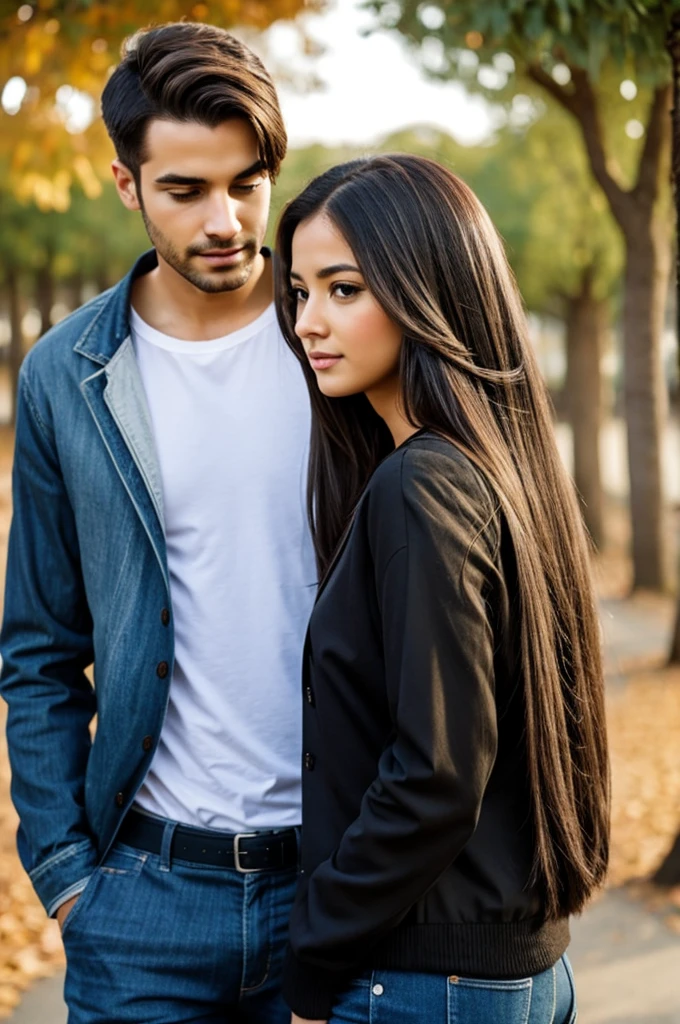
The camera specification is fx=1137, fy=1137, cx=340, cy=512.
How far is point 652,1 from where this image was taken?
→ 12.5 ft

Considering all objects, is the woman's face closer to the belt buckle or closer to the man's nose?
the man's nose

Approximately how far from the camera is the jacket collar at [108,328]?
2.44 metres

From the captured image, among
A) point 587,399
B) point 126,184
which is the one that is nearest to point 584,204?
point 587,399

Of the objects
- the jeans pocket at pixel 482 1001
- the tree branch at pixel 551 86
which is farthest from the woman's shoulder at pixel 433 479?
the tree branch at pixel 551 86

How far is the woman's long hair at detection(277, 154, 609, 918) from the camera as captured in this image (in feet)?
6.06

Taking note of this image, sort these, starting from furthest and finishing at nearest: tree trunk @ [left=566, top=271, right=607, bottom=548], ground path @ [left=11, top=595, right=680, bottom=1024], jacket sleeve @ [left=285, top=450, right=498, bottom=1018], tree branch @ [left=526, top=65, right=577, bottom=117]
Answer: tree trunk @ [left=566, top=271, right=607, bottom=548] < tree branch @ [left=526, top=65, right=577, bottom=117] < ground path @ [left=11, top=595, right=680, bottom=1024] < jacket sleeve @ [left=285, top=450, right=498, bottom=1018]

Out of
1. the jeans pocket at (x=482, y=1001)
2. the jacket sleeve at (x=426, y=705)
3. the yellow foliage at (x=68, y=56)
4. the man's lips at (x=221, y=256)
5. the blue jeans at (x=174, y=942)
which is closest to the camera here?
the jacket sleeve at (x=426, y=705)

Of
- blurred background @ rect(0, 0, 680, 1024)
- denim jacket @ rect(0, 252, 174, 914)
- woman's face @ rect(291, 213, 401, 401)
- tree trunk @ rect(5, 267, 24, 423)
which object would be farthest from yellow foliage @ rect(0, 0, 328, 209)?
tree trunk @ rect(5, 267, 24, 423)

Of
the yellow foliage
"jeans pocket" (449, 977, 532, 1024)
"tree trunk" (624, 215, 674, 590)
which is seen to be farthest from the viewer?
"tree trunk" (624, 215, 674, 590)

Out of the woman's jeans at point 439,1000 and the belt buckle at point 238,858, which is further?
the belt buckle at point 238,858

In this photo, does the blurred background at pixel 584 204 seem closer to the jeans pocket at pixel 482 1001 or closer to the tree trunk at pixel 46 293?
the jeans pocket at pixel 482 1001

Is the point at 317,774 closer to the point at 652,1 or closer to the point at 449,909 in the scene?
the point at 449,909

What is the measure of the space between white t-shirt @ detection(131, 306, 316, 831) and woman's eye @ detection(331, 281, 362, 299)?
1.74 ft

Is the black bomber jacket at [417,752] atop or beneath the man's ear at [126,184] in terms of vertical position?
beneath
